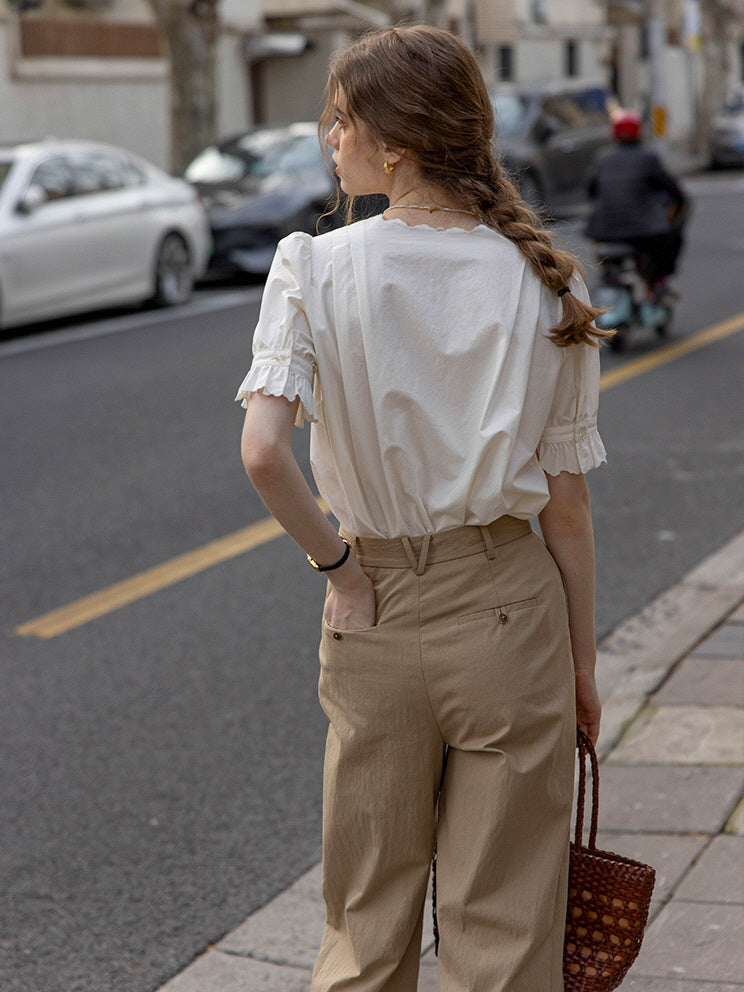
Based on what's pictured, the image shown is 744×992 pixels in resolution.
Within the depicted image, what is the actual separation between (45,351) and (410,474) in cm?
974

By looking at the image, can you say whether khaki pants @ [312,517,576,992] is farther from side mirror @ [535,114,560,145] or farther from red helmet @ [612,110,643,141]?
side mirror @ [535,114,560,145]

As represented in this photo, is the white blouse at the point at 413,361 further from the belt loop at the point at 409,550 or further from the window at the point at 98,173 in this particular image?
the window at the point at 98,173

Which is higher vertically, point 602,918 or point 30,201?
point 602,918

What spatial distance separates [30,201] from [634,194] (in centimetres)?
507

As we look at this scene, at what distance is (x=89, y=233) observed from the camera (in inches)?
490

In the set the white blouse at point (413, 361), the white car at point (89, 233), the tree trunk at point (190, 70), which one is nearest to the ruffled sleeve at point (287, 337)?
the white blouse at point (413, 361)

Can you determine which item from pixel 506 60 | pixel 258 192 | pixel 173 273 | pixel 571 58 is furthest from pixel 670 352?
pixel 571 58

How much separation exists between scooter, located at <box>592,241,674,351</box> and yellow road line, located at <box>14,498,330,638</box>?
4.73 metres

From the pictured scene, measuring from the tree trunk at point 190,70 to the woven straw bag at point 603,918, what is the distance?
1901cm

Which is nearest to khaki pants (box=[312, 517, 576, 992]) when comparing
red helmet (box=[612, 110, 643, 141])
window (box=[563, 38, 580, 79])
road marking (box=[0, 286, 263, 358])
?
red helmet (box=[612, 110, 643, 141])

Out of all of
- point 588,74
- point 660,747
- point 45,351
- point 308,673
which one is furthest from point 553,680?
point 588,74

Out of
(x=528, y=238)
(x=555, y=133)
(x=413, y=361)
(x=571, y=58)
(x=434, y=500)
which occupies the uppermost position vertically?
(x=528, y=238)

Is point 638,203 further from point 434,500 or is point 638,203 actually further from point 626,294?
point 434,500

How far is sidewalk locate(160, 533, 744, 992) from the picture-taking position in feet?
9.09
